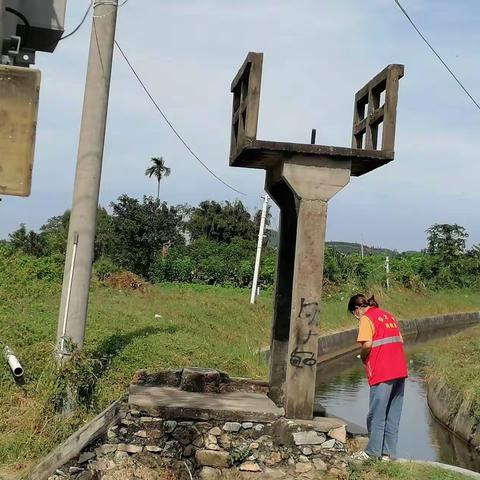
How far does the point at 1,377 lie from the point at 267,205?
1417 cm

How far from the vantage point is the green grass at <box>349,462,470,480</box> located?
566 cm

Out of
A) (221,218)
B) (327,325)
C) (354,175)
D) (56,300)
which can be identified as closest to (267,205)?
(327,325)

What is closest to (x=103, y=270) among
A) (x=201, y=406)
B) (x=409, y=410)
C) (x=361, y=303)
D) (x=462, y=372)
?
(x=409, y=410)

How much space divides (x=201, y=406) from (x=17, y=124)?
4049mm

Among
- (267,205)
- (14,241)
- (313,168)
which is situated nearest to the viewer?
(313,168)

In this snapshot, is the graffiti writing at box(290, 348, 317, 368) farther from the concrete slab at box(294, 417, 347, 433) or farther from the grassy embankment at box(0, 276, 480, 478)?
the grassy embankment at box(0, 276, 480, 478)

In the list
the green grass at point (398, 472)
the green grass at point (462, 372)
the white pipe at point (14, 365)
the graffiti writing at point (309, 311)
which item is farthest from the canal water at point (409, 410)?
the white pipe at point (14, 365)

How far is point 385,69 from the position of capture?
6.38 meters

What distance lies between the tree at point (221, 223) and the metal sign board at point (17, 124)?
38.2 metres

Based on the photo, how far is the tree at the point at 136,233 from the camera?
→ 28156 mm

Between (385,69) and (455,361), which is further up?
(385,69)

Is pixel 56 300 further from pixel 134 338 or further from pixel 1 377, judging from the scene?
pixel 1 377

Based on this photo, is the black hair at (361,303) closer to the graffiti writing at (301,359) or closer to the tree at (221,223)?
the graffiti writing at (301,359)

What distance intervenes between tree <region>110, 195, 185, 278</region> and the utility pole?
2090 cm
